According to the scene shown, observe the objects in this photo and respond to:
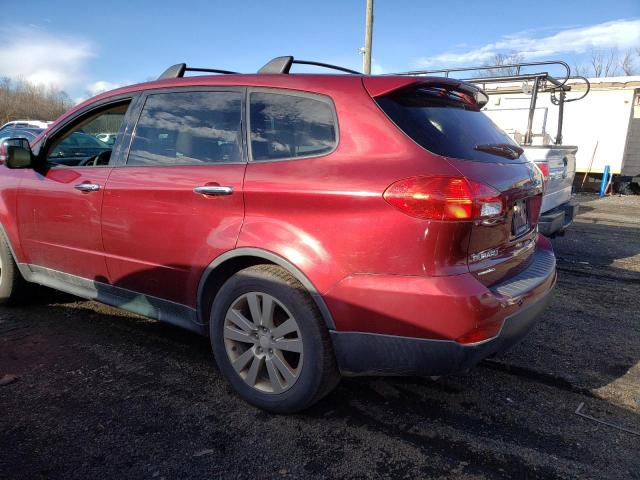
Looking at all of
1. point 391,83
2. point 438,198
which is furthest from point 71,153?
point 438,198

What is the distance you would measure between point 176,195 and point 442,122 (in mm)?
1560

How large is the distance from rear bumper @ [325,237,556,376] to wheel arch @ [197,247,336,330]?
79mm

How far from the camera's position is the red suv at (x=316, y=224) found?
215 centimetres

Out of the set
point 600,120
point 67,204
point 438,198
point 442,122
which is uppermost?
point 600,120

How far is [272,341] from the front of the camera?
2525mm

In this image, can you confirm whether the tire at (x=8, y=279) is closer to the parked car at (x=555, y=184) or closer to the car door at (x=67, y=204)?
the car door at (x=67, y=204)

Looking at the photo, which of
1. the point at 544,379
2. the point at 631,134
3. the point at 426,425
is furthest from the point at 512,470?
the point at 631,134

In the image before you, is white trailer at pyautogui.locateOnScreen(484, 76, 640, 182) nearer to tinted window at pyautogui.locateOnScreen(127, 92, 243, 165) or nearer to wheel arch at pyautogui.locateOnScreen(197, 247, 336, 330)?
tinted window at pyautogui.locateOnScreen(127, 92, 243, 165)

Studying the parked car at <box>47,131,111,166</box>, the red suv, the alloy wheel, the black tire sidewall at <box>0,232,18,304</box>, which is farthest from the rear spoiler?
the black tire sidewall at <box>0,232,18,304</box>

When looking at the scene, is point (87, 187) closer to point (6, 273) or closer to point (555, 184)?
point (6, 273)

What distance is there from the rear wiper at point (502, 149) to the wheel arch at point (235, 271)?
3.72 ft

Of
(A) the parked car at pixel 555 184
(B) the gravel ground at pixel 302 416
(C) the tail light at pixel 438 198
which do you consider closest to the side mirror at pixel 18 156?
(B) the gravel ground at pixel 302 416

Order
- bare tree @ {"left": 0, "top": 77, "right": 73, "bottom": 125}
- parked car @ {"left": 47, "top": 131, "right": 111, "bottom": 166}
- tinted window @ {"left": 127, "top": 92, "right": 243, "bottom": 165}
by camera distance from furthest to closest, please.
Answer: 1. bare tree @ {"left": 0, "top": 77, "right": 73, "bottom": 125}
2. parked car @ {"left": 47, "top": 131, "right": 111, "bottom": 166}
3. tinted window @ {"left": 127, "top": 92, "right": 243, "bottom": 165}

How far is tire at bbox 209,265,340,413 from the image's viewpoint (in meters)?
2.37
